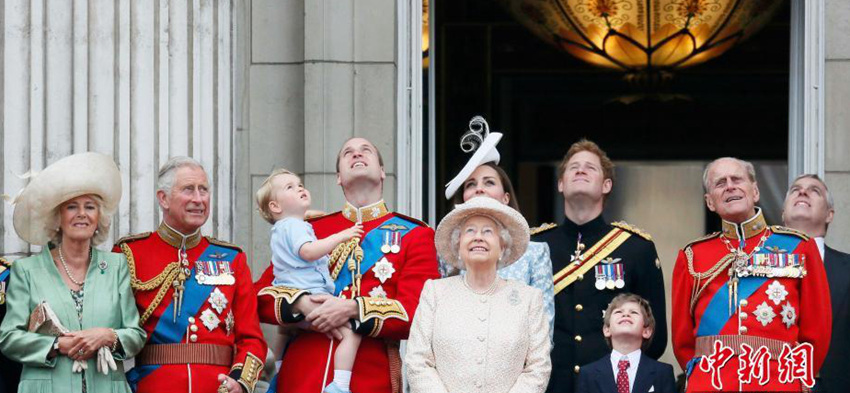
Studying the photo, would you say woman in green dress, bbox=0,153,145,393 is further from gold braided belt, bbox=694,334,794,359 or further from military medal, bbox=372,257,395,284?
gold braided belt, bbox=694,334,794,359

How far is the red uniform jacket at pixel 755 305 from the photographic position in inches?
361

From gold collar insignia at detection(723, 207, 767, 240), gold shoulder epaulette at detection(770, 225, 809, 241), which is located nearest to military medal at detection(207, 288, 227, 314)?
gold collar insignia at detection(723, 207, 767, 240)

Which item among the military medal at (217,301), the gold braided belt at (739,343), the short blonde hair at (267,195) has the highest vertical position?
the short blonde hair at (267,195)

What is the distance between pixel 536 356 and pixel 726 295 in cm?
98

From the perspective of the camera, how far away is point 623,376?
9328mm

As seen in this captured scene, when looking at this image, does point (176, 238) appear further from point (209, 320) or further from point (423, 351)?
point (423, 351)

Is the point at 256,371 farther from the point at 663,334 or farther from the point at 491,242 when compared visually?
the point at 663,334

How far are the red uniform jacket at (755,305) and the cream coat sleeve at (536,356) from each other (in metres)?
0.73

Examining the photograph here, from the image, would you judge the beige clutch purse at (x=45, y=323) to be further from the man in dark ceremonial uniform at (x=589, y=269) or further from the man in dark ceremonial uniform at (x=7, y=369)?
the man in dark ceremonial uniform at (x=589, y=269)

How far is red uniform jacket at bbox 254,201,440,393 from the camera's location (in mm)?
9320

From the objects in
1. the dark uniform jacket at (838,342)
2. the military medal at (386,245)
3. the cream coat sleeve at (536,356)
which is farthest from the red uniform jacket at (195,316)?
the dark uniform jacket at (838,342)

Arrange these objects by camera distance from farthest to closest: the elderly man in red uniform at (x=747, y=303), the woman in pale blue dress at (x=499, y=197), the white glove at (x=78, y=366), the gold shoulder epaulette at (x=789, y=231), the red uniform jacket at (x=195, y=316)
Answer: the woman in pale blue dress at (x=499, y=197)
the gold shoulder epaulette at (x=789, y=231)
the red uniform jacket at (x=195, y=316)
the elderly man in red uniform at (x=747, y=303)
the white glove at (x=78, y=366)

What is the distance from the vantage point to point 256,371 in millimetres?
9312

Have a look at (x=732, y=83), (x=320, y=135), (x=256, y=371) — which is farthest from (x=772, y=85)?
(x=256, y=371)
